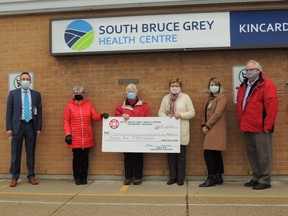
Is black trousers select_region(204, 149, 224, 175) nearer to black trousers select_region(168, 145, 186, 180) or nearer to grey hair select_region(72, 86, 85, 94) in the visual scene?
black trousers select_region(168, 145, 186, 180)

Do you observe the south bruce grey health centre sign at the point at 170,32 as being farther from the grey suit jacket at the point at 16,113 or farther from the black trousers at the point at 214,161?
the black trousers at the point at 214,161

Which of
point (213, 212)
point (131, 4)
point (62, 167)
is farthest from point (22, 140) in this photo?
point (213, 212)

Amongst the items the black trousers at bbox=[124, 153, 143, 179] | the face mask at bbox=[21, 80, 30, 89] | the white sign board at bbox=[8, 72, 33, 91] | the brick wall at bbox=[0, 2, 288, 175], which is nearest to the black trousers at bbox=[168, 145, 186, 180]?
the brick wall at bbox=[0, 2, 288, 175]

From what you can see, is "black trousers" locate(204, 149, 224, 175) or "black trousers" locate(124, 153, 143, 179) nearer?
"black trousers" locate(204, 149, 224, 175)

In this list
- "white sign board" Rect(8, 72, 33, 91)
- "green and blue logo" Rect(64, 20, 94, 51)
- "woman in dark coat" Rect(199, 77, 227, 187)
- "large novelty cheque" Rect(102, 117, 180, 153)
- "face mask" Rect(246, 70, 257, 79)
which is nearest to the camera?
"face mask" Rect(246, 70, 257, 79)

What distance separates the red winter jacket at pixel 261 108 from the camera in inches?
232

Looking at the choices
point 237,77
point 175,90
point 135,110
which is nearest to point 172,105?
point 175,90

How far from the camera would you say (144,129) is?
665 centimetres

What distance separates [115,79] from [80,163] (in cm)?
181

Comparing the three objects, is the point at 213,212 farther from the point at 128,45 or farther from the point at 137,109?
the point at 128,45

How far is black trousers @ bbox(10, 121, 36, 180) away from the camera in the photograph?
6699 mm

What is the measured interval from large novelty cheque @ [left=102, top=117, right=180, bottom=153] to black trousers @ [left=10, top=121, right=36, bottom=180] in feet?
4.54

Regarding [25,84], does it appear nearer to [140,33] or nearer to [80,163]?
[80,163]

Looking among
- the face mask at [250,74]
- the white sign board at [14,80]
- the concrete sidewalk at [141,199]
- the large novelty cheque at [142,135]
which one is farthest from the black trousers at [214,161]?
the white sign board at [14,80]
